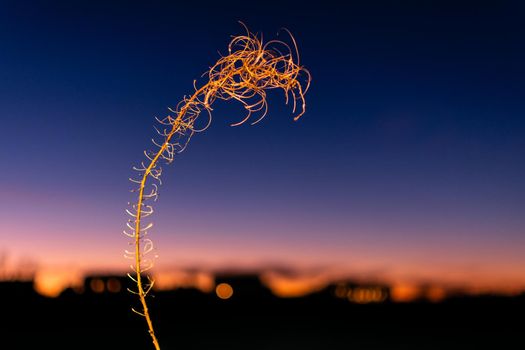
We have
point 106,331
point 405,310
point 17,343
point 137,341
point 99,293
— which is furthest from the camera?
point 405,310

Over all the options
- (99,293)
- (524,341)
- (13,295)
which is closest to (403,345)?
(524,341)

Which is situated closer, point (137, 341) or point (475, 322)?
point (137, 341)

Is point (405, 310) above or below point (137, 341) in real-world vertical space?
above

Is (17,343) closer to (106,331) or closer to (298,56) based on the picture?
(106,331)

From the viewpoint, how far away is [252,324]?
146 feet

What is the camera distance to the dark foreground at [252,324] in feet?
109

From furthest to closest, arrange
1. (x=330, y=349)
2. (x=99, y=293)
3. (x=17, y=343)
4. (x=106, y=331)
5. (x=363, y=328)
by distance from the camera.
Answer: (x=363, y=328) < (x=99, y=293) < (x=106, y=331) < (x=330, y=349) < (x=17, y=343)

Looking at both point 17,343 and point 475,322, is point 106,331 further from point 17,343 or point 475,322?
point 475,322

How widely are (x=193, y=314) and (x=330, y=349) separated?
13.6m

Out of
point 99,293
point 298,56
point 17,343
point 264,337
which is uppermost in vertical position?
point 99,293

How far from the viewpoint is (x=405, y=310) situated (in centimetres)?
4972

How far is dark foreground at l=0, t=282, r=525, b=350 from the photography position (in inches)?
1313

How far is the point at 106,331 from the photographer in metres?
35.7

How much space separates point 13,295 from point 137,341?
9.13 meters
